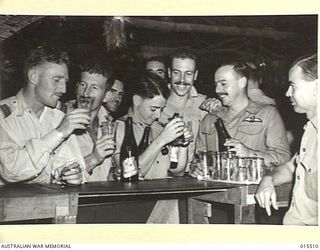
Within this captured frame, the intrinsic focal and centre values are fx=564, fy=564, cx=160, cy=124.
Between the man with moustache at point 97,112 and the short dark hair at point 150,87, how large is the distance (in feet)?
0.10

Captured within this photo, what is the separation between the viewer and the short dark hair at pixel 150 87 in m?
0.91

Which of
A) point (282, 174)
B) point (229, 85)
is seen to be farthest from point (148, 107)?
point (282, 174)

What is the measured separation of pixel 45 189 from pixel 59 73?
0.62 ft

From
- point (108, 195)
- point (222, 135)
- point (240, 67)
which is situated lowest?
point (108, 195)

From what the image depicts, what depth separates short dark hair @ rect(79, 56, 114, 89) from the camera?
895 millimetres

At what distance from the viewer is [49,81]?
898 mm

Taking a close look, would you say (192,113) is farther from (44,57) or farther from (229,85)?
(44,57)

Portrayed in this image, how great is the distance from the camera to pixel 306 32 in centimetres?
87

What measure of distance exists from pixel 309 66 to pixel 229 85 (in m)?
0.13

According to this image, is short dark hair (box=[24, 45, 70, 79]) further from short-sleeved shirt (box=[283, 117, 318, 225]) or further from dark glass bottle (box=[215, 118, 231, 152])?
short-sleeved shirt (box=[283, 117, 318, 225])

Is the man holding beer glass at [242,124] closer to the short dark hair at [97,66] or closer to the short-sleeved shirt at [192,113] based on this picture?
the short-sleeved shirt at [192,113]

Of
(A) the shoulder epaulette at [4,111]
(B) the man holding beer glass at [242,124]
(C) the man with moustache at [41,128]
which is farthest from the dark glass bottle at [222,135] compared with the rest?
(A) the shoulder epaulette at [4,111]
